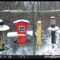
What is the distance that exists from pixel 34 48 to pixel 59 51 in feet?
0.62

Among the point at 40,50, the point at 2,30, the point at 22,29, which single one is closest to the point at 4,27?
the point at 2,30

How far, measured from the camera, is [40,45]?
1382 millimetres

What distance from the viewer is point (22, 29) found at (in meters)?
1.38

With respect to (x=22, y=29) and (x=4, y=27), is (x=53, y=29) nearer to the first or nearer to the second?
(x=22, y=29)

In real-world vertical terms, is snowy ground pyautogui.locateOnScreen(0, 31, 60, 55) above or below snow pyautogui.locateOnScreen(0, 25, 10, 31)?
below

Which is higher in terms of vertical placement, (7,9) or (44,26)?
(7,9)

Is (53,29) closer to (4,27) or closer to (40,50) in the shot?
(40,50)

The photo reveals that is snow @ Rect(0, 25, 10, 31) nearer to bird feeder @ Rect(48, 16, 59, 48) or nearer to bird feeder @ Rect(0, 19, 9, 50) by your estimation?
bird feeder @ Rect(0, 19, 9, 50)

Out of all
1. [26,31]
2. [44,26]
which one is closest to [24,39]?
[26,31]

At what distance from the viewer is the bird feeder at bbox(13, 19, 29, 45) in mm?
1367

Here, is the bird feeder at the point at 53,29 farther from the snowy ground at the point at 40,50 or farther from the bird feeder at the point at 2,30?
the bird feeder at the point at 2,30

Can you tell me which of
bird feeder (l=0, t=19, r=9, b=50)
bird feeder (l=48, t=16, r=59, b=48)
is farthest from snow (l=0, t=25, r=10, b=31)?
bird feeder (l=48, t=16, r=59, b=48)

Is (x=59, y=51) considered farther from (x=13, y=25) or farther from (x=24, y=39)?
(x=13, y=25)

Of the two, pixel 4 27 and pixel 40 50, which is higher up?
pixel 4 27
